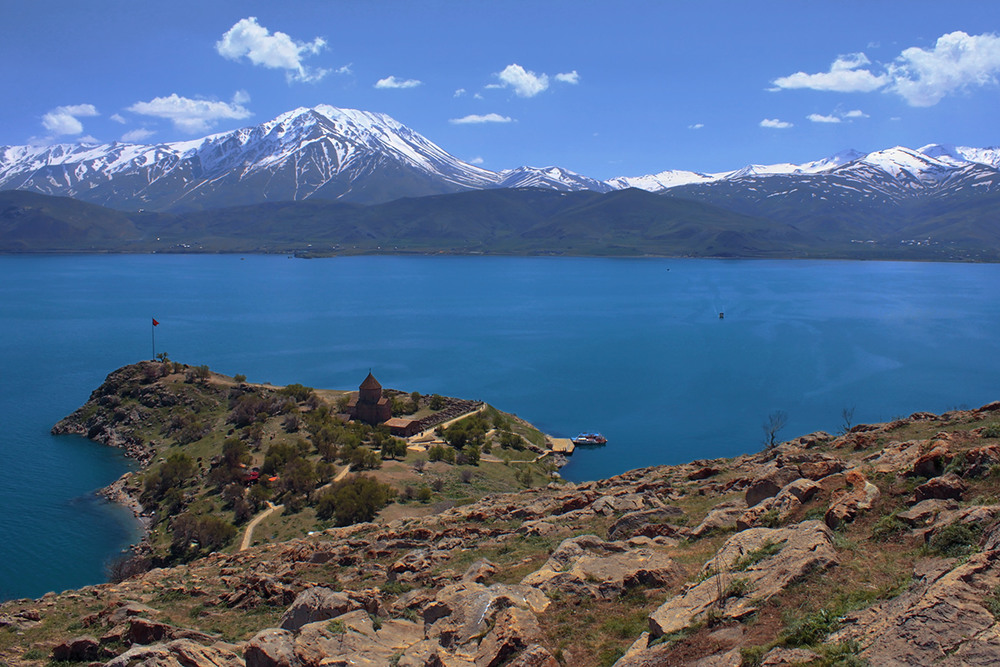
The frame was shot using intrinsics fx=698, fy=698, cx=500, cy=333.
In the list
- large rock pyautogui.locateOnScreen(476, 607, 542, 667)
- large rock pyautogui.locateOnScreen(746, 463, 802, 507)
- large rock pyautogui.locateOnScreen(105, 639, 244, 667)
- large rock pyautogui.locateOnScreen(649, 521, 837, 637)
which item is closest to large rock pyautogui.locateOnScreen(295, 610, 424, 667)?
large rock pyautogui.locateOnScreen(105, 639, 244, 667)

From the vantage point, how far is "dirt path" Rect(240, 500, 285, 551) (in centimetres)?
2772

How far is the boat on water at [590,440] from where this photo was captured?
162ft

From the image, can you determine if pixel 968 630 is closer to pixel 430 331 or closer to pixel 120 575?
pixel 120 575

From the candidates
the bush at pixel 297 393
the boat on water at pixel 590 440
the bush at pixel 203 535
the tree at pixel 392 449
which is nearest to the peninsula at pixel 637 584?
the bush at pixel 203 535

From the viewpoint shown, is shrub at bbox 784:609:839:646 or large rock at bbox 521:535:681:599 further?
large rock at bbox 521:535:681:599

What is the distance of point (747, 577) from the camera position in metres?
9.29

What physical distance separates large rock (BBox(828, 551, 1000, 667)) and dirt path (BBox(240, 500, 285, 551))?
24.8 m

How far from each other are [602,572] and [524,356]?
6871 cm

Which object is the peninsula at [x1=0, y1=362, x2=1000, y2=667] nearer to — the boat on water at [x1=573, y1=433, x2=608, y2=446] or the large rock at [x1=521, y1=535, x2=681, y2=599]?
the large rock at [x1=521, y1=535, x2=681, y2=599]

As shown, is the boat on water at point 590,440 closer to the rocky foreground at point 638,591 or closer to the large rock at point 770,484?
the rocky foreground at point 638,591

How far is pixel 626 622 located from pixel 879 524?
4.25 meters

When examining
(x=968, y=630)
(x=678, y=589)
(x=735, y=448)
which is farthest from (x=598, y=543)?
(x=735, y=448)

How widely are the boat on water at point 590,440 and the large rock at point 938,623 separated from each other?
4186 cm

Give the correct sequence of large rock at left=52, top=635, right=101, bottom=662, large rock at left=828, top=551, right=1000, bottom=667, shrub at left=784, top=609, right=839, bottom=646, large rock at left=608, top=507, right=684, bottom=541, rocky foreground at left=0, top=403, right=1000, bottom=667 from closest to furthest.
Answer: large rock at left=828, top=551, right=1000, bottom=667, shrub at left=784, top=609, right=839, bottom=646, rocky foreground at left=0, top=403, right=1000, bottom=667, large rock at left=52, top=635, right=101, bottom=662, large rock at left=608, top=507, right=684, bottom=541
